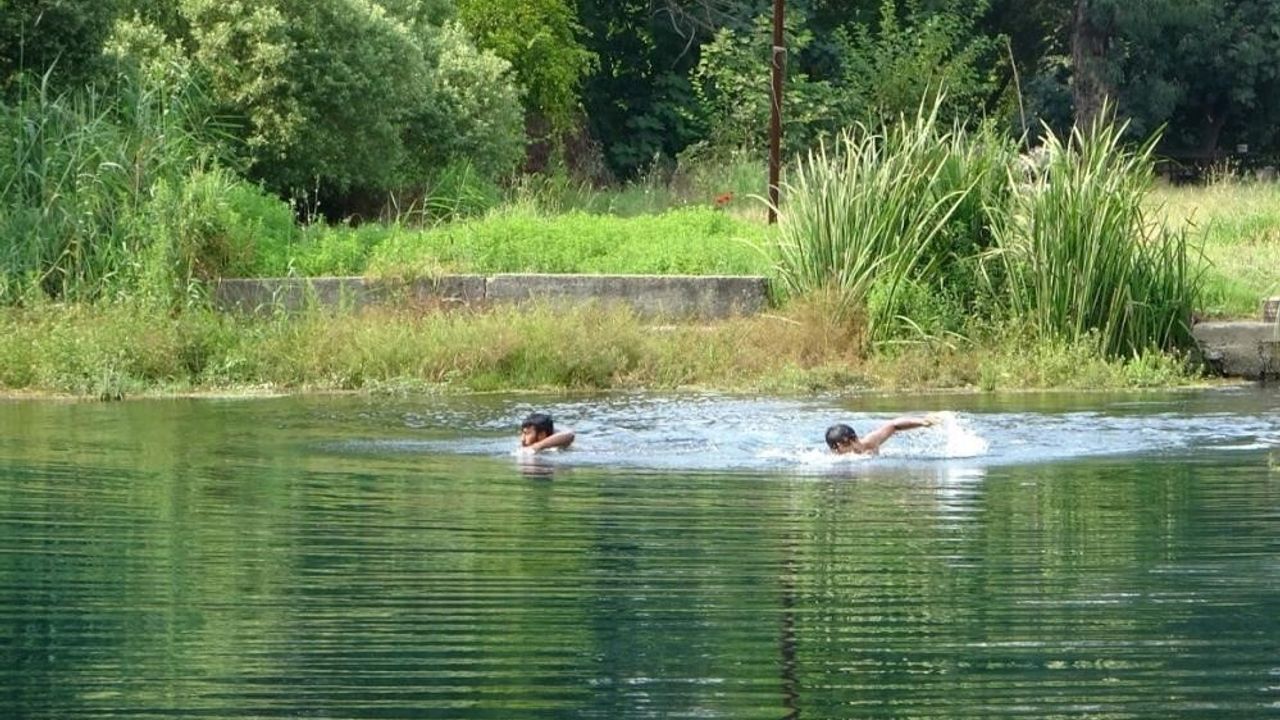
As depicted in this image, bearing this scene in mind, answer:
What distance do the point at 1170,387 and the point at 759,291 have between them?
4280 mm

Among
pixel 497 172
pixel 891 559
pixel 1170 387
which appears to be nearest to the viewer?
pixel 891 559

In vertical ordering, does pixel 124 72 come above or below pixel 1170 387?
above

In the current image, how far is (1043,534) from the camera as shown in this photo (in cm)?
1166

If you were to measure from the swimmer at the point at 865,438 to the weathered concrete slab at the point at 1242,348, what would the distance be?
707cm

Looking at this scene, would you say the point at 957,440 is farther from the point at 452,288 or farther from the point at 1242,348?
the point at 452,288

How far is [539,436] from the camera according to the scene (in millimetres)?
15750

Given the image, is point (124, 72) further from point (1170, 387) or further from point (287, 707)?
point (287, 707)

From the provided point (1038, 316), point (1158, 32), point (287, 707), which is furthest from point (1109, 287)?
point (1158, 32)

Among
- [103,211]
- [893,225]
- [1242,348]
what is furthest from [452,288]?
[1242,348]

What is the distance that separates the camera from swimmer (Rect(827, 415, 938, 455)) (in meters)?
15.6

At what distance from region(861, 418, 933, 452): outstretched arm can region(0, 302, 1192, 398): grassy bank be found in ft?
16.7

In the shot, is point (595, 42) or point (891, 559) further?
point (595, 42)

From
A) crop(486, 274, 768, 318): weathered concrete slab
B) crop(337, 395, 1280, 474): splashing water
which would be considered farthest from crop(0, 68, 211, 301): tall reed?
crop(337, 395, 1280, 474): splashing water

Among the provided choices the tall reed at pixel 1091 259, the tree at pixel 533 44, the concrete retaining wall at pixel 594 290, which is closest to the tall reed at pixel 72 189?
the concrete retaining wall at pixel 594 290
